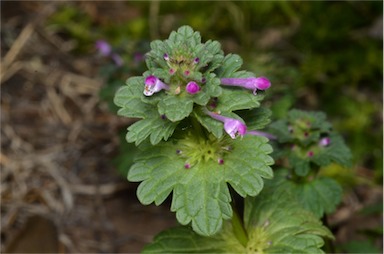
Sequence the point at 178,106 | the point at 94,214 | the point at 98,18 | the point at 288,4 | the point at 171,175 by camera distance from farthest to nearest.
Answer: the point at 98,18, the point at 288,4, the point at 94,214, the point at 171,175, the point at 178,106

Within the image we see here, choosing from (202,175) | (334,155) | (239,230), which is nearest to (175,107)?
(202,175)

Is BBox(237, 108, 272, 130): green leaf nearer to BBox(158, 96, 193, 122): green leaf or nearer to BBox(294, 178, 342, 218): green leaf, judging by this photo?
BBox(158, 96, 193, 122): green leaf

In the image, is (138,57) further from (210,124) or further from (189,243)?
(210,124)

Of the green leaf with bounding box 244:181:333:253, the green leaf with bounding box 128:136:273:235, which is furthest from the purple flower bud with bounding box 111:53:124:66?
the green leaf with bounding box 128:136:273:235

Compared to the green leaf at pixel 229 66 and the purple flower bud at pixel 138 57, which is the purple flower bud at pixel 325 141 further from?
the purple flower bud at pixel 138 57

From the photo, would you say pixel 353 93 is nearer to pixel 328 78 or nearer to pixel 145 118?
pixel 328 78

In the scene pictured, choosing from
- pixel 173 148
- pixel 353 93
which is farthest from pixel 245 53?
pixel 173 148

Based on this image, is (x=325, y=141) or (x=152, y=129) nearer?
(x=152, y=129)

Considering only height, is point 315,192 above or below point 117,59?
below
